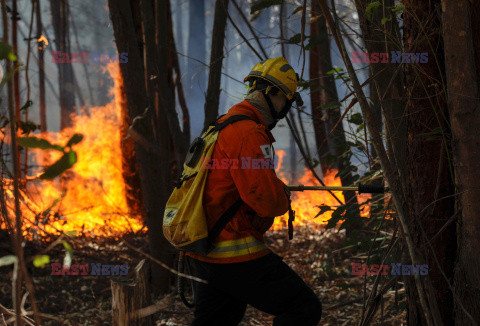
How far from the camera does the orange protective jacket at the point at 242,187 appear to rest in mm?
2688

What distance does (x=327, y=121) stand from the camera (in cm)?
770

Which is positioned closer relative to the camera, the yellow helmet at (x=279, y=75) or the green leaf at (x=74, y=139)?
the green leaf at (x=74, y=139)

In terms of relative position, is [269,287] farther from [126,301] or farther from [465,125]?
[465,125]

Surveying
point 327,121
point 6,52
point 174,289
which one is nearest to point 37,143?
point 6,52

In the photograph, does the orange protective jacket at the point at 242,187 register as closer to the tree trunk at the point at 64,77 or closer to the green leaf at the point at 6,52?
the green leaf at the point at 6,52

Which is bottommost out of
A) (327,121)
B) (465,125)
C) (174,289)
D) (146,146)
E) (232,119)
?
(174,289)

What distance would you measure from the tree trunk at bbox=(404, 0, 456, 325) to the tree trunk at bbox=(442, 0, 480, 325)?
0.20 m

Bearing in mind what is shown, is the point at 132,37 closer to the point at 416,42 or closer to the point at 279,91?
the point at 279,91

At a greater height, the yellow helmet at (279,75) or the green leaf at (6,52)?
the yellow helmet at (279,75)

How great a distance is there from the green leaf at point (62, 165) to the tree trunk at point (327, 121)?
9.55 feet

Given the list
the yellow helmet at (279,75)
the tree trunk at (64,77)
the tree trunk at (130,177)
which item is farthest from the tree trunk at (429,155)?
the tree trunk at (64,77)

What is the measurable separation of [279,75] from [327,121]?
473cm

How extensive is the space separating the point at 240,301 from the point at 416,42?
190cm

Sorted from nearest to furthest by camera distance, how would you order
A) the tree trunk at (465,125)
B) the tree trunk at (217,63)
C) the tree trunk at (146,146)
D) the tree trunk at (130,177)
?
the tree trunk at (465,125), the tree trunk at (146,146), the tree trunk at (217,63), the tree trunk at (130,177)
